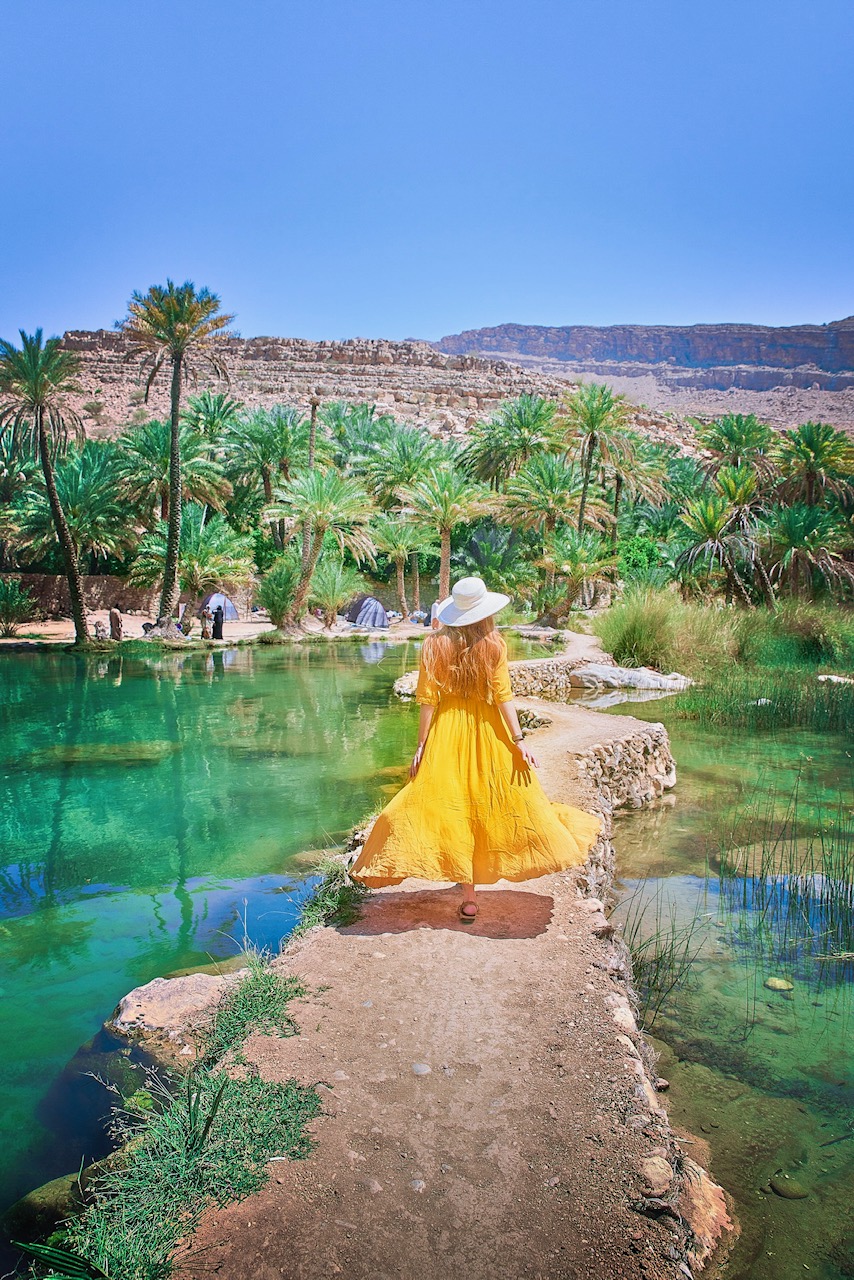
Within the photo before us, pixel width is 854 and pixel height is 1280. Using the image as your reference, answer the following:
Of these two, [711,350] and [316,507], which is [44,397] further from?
[711,350]

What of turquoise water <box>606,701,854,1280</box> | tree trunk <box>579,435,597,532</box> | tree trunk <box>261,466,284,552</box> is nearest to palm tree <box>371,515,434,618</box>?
tree trunk <box>261,466,284,552</box>

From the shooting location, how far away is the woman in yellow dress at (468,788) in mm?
4098

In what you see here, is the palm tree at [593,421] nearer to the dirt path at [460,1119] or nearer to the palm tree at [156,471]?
the palm tree at [156,471]

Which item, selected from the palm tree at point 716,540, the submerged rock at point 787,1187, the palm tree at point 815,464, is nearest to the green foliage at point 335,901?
the submerged rock at point 787,1187

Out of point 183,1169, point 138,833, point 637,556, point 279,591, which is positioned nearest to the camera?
point 183,1169

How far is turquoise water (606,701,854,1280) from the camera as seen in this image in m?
3.18

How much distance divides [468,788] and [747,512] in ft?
69.0

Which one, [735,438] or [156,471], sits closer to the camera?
[156,471]

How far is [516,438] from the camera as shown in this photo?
117 ft

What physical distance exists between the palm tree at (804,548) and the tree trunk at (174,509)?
57.4ft

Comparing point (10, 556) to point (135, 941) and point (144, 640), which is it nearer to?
point (144, 640)

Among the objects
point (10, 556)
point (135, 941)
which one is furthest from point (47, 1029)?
point (10, 556)

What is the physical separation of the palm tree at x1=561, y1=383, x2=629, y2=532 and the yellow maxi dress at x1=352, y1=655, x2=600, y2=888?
25.9 metres

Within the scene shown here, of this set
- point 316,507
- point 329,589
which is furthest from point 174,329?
point 329,589
